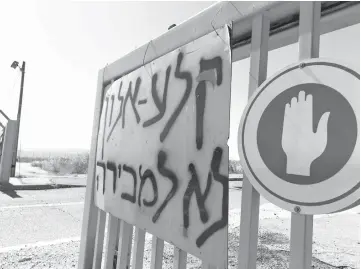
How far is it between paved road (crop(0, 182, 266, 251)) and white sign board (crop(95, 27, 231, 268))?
253 cm

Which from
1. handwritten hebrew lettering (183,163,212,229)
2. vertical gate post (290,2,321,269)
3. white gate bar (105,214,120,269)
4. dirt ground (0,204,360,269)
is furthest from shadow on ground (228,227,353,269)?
vertical gate post (290,2,321,269)

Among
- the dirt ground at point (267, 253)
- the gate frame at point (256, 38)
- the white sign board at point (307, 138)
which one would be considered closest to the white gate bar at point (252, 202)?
the gate frame at point (256, 38)

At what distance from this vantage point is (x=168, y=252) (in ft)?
10.5

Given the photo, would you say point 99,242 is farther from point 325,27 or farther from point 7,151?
point 7,151

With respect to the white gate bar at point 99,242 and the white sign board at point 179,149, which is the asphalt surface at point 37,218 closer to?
the white gate bar at point 99,242

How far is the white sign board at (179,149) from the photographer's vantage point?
47.6 inches

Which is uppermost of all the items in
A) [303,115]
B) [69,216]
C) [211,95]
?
[211,95]

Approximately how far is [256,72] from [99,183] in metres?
1.63

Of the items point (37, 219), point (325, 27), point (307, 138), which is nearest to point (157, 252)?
point (307, 138)

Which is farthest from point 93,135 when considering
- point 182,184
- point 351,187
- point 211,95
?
point 351,187

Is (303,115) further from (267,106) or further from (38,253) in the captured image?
(38,253)

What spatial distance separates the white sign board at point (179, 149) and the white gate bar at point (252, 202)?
8cm

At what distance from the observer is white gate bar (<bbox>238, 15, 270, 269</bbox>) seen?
1.14 meters

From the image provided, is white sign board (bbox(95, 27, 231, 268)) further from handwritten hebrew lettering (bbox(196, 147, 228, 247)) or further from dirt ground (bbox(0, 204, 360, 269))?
dirt ground (bbox(0, 204, 360, 269))
